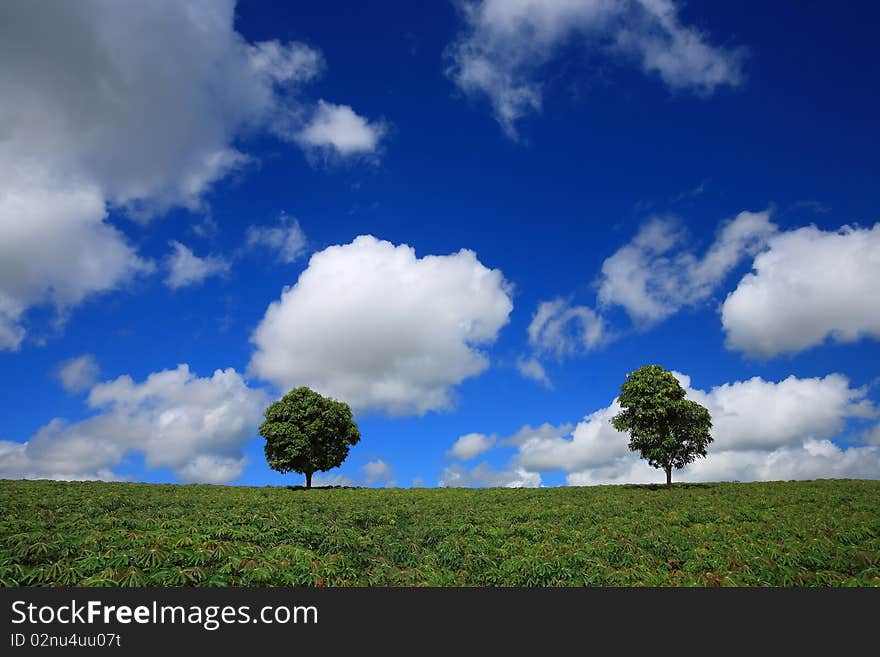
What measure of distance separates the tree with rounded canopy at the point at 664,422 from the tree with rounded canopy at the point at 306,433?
95.3 ft

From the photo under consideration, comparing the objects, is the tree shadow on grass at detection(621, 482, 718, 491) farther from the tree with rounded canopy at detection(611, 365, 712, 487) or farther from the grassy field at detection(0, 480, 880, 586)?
the grassy field at detection(0, 480, 880, 586)

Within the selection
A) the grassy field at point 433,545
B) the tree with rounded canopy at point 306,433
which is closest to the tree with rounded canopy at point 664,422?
the grassy field at point 433,545

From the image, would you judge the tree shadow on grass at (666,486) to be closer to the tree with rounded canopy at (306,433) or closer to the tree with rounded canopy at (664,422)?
the tree with rounded canopy at (664,422)

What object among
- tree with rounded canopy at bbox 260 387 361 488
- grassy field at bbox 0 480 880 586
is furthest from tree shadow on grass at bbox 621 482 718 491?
tree with rounded canopy at bbox 260 387 361 488

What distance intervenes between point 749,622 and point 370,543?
11401 mm

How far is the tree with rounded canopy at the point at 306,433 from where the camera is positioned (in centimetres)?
5134

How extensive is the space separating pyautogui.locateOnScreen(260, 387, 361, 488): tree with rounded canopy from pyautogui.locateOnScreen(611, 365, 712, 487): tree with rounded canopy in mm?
29053

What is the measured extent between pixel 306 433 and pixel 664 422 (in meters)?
35.0

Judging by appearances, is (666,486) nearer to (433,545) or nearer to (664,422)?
(664,422)

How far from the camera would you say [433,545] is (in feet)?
60.1

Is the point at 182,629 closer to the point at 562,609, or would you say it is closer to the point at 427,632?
the point at 427,632

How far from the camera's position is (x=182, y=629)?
9.61 m

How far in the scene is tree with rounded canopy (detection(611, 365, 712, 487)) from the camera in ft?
142

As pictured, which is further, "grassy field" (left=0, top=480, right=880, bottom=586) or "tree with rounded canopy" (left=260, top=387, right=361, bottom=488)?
"tree with rounded canopy" (left=260, top=387, right=361, bottom=488)
